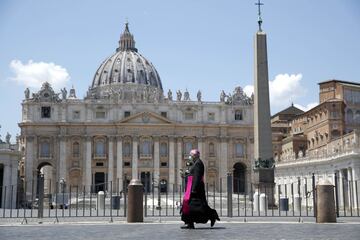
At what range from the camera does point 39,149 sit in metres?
80.3

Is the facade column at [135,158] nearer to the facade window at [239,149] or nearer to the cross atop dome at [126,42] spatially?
the facade window at [239,149]

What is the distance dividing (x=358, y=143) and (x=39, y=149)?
48696 mm

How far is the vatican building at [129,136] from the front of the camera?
8006 cm

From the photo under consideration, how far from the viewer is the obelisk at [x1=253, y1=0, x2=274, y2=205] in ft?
89.7

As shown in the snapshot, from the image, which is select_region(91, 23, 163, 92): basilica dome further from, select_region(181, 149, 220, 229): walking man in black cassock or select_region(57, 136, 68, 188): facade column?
select_region(181, 149, 220, 229): walking man in black cassock

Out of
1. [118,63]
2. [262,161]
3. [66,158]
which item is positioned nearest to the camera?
[262,161]

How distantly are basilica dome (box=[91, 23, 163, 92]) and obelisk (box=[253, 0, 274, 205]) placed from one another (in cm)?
7998

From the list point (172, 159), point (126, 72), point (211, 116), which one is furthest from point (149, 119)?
point (126, 72)

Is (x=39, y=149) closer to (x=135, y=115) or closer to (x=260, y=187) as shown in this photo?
(x=135, y=115)

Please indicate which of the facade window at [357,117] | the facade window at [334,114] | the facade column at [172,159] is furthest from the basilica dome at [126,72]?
the facade window at [357,117]

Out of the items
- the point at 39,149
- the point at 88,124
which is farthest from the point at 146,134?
the point at 39,149

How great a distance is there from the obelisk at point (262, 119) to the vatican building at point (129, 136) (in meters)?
52.0

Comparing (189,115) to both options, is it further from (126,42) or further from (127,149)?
(126,42)

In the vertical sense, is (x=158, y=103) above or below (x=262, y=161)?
above
